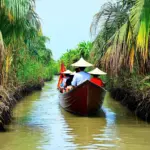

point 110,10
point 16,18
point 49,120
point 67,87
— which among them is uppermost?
point 110,10

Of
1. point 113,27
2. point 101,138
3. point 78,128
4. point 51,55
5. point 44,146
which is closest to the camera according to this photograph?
point 44,146

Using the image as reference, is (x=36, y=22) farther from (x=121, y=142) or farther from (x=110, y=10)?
(x=110, y=10)

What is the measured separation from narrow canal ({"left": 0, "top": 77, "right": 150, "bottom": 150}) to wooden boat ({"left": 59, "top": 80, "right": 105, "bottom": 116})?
322 mm

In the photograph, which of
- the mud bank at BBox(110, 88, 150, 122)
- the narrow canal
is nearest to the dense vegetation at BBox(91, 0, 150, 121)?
the mud bank at BBox(110, 88, 150, 122)

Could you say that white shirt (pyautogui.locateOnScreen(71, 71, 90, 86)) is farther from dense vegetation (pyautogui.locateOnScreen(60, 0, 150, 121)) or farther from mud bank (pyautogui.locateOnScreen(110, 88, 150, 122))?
mud bank (pyautogui.locateOnScreen(110, 88, 150, 122))

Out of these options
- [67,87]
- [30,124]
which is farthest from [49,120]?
[67,87]

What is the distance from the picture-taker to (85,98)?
11680 millimetres

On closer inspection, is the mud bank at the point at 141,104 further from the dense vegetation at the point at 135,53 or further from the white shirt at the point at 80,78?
the white shirt at the point at 80,78

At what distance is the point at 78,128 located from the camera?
9922 millimetres

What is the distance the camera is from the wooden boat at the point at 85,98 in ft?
37.7

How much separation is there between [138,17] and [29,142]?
4.60 meters

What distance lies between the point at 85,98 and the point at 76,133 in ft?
8.66

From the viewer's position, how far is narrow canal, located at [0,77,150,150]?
25.2 ft

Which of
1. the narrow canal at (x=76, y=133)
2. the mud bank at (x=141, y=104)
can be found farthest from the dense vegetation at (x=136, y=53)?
the narrow canal at (x=76, y=133)
